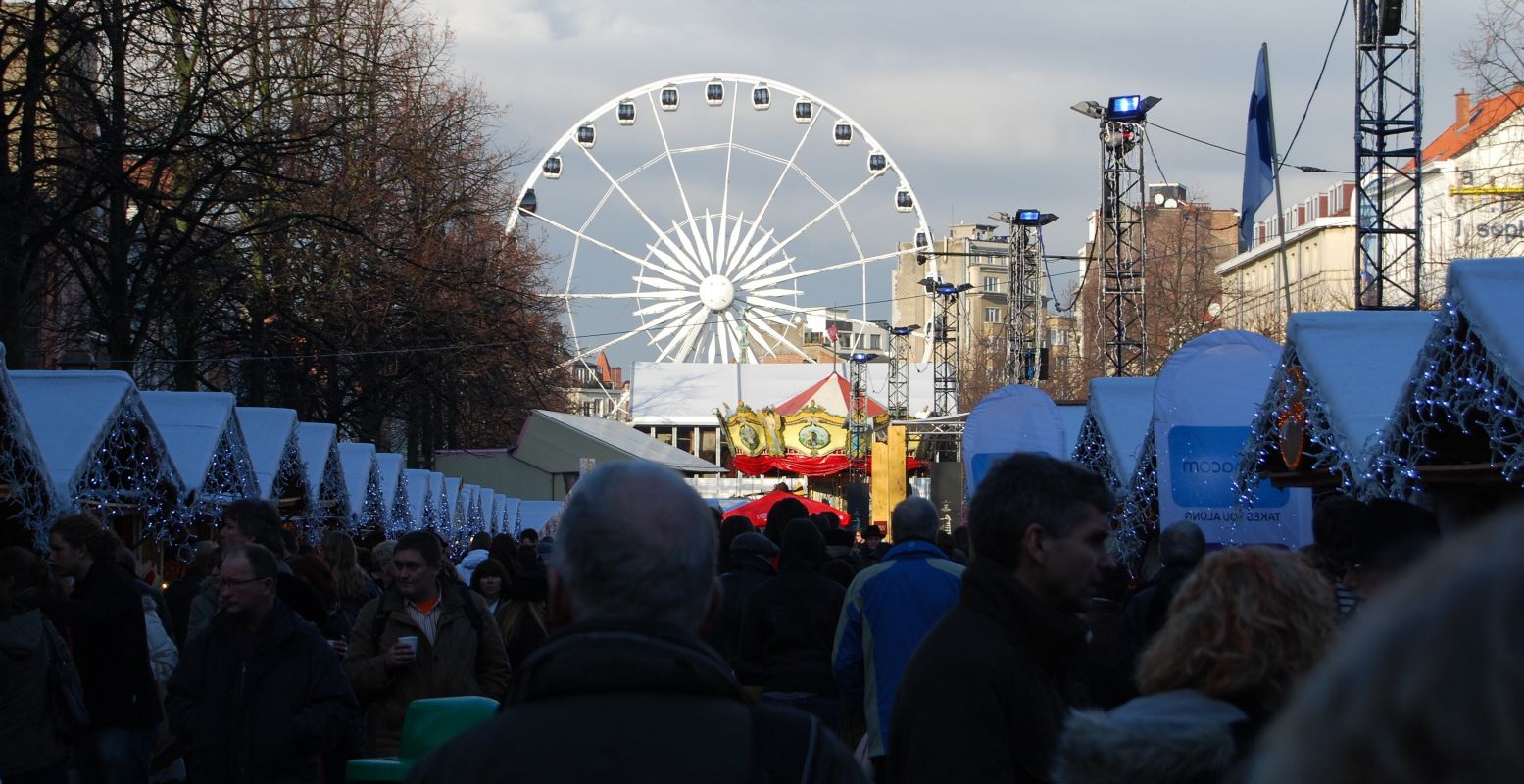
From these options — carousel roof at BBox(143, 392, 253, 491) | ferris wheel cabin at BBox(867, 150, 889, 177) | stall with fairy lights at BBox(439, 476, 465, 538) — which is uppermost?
ferris wheel cabin at BBox(867, 150, 889, 177)

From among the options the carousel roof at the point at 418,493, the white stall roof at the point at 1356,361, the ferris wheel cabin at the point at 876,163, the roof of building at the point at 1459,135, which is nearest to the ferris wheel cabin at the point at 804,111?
the ferris wheel cabin at the point at 876,163

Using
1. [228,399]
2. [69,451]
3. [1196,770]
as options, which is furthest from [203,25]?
[1196,770]

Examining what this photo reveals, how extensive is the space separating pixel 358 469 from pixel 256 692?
16454 mm

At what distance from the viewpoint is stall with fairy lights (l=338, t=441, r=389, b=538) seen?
21170 millimetres

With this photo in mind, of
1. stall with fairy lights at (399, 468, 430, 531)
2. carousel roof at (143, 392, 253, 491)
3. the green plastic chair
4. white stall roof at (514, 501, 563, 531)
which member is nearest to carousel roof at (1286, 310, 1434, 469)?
the green plastic chair

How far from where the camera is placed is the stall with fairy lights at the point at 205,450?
551 inches

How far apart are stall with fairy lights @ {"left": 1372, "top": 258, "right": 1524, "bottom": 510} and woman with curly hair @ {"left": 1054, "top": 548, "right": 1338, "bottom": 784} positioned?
14.9ft

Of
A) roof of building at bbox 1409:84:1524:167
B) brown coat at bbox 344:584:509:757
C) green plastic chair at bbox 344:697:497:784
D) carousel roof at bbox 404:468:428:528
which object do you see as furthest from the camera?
roof of building at bbox 1409:84:1524:167

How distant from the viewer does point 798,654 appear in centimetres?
787

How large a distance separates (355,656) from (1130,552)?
8513mm

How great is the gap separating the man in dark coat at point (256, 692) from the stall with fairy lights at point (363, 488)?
14783mm

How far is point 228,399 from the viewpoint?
48.5 ft

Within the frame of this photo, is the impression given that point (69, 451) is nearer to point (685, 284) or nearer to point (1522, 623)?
point (1522, 623)

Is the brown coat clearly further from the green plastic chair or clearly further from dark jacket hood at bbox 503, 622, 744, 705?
dark jacket hood at bbox 503, 622, 744, 705
